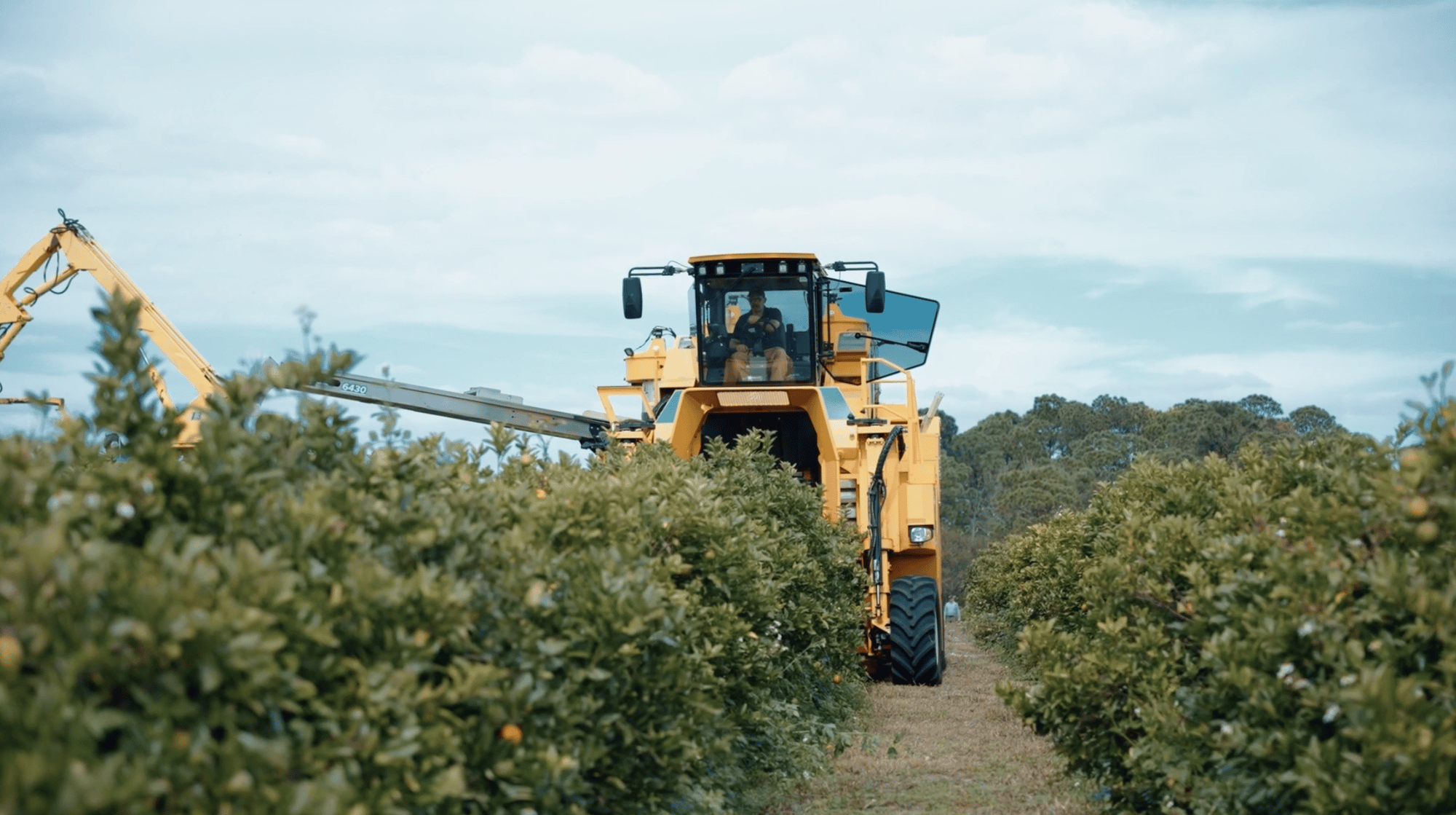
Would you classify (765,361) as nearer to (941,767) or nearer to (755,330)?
(755,330)

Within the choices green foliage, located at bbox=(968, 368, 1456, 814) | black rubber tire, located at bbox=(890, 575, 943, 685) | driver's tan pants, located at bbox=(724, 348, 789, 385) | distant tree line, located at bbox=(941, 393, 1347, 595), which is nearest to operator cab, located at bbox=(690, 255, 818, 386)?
driver's tan pants, located at bbox=(724, 348, 789, 385)

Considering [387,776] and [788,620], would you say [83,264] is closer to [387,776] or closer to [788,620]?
[788,620]

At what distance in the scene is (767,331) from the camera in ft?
42.8

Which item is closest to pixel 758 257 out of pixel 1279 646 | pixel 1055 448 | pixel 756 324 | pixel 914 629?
pixel 756 324

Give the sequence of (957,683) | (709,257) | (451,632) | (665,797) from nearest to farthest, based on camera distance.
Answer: (451,632)
(665,797)
(709,257)
(957,683)

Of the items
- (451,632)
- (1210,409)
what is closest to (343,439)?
(451,632)

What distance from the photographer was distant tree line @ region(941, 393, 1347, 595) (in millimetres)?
49094

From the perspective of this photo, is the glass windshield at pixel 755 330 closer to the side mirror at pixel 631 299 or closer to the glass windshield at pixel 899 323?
the side mirror at pixel 631 299

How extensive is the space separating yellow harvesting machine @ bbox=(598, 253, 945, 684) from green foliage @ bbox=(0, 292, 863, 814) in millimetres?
6314

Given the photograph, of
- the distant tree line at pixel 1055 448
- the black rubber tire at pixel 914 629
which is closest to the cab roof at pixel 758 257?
the black rubber tire at pixel 914 629

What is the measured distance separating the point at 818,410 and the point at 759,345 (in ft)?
3.76

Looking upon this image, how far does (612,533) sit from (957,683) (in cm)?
960

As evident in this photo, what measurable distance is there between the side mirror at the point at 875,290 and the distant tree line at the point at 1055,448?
30.2 meters

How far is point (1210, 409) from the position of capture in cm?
6075
